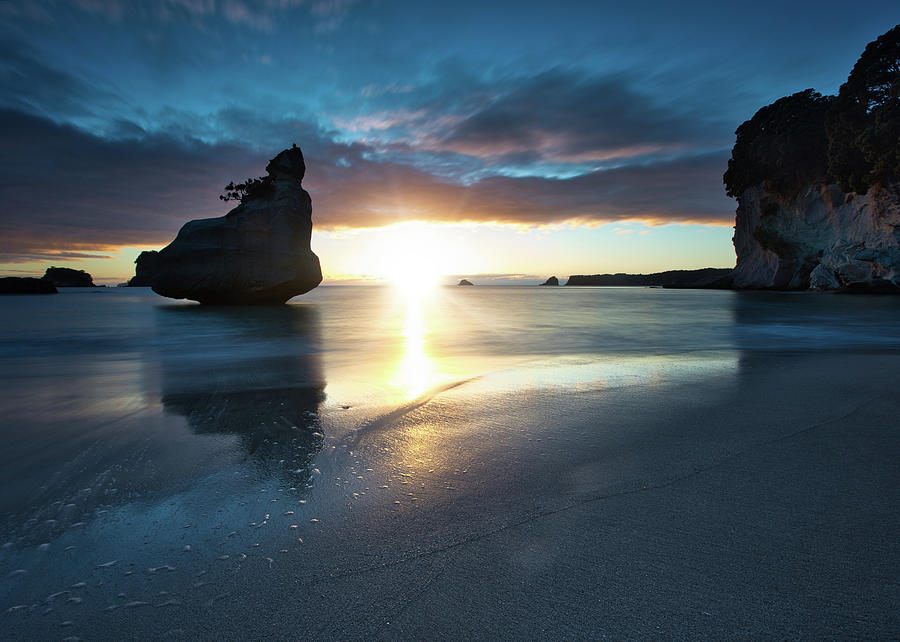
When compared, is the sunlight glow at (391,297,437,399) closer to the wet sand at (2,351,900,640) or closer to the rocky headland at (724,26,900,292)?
the wet sand at (2,351,900,640)

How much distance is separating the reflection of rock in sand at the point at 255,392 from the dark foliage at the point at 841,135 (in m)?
44.1

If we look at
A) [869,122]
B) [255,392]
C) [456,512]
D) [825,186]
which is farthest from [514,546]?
[825,186]

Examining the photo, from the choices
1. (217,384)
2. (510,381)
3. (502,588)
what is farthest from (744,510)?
(217,384)

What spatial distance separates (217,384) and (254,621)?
5842 mm

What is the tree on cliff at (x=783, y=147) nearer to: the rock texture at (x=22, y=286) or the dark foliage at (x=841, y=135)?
the dark foliage at (x=841, y=135)

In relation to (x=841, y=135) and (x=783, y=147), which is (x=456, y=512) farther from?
(x=783, y=147)

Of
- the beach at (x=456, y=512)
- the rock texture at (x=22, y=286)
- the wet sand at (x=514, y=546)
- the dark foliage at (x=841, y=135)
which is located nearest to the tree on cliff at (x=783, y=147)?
the dark foliage at (x=841, y=135)

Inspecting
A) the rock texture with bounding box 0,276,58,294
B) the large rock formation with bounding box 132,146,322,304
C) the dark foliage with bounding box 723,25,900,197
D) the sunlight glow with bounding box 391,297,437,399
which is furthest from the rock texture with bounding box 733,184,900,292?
the rock texture with bounding box 0,276,58,294

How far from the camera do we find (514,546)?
7.37ft

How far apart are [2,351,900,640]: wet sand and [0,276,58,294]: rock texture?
9377 cm

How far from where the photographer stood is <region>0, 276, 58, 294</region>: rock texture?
227ft

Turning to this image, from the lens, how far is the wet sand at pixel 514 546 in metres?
1.77

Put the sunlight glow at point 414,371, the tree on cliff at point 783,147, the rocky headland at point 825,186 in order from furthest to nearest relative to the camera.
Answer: the tree on cliff at point 783,147 < the rocky headland at point 825,186 < the sunlight glow at point 414,371

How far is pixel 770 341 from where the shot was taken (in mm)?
11992
